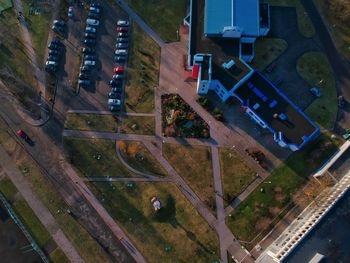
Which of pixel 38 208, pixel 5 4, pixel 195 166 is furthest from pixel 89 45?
pixel 38 208

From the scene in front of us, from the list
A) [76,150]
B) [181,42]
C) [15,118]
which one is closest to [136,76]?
[181,42]

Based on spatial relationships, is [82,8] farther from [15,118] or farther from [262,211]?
[262,211]

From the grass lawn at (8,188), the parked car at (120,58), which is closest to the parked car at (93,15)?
the parked car at (120,58)

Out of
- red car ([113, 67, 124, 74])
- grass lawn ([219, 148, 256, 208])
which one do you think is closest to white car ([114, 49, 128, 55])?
red car ([113, 67, 124, 74])

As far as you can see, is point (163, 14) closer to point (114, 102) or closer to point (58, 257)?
Result: point (114, 102)

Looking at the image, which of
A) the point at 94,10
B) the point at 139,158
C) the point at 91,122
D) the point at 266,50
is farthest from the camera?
the point at 94,10

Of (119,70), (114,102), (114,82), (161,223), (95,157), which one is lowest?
(161,223)

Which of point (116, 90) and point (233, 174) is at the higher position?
point (116, 90)
